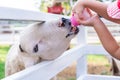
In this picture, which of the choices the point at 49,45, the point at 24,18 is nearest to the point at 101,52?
the point at 49,45

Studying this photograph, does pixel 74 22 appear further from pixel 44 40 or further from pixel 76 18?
pixel 44 40

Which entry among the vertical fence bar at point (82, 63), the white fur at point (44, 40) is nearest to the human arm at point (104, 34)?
the white fur at point (44, 40)

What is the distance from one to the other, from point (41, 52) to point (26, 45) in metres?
0.06

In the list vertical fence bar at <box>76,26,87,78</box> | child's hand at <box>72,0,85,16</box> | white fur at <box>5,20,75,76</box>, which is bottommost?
vertical fence bar at <box>76,26,87,78</box>

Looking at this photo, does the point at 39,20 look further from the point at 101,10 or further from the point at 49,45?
the point at 101,10

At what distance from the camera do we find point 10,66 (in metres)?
1.49

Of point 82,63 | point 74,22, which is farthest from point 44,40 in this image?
point 82,63

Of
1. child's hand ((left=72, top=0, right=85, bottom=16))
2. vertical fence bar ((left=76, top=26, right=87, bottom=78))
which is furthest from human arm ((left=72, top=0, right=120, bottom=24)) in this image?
vertical fence bar ((left=76, top=26, right=87, bottom=78))

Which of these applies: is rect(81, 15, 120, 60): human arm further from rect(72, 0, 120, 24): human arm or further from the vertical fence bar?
the vertical fence bar

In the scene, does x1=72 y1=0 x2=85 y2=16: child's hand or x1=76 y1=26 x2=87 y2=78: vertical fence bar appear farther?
x1=76 y1=26 x2=87 y2=78: vertical fence bar

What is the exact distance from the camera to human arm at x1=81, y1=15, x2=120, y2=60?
1.25m

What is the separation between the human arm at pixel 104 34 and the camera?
→ 4.09ft

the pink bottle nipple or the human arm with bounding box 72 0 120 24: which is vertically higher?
the human arm with bounding box 72 0 120 24

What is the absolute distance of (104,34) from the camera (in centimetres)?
126
